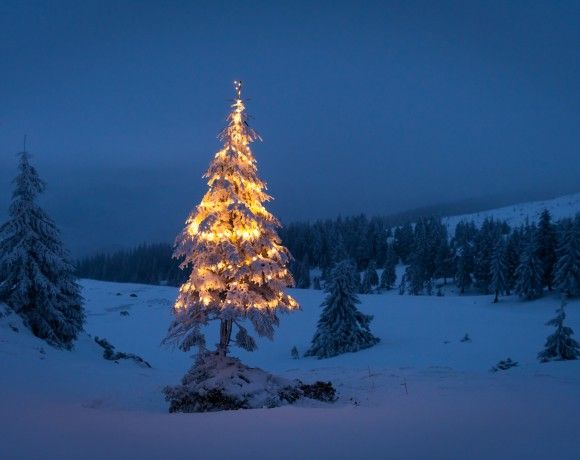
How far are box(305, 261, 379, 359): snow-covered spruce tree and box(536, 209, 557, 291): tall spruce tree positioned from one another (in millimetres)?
28984

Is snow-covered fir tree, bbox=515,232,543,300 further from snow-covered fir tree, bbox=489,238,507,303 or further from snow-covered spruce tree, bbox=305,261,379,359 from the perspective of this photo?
snow-covered spruce tree, bbox=305,261,379,359

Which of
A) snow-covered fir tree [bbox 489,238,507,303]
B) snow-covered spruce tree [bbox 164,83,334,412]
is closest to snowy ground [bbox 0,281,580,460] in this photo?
snow-covered spruce tree [bbox 164,83,334,412]

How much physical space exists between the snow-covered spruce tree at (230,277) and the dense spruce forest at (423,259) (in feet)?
147

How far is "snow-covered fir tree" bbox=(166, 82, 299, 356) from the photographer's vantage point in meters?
11.0

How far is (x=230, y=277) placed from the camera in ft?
36.2

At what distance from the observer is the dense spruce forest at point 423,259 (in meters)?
50.1

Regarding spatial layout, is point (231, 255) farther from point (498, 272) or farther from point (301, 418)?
point (498, 272)

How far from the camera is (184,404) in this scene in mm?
10547

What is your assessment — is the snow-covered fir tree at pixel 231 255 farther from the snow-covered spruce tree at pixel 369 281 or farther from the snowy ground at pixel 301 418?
the snow-covered spruce tree at pixel 369 281

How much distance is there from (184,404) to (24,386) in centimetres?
390

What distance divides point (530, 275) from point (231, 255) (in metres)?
49.7

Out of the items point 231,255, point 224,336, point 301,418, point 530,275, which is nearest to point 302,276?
point 530,275

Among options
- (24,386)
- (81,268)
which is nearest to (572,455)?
(24,386)

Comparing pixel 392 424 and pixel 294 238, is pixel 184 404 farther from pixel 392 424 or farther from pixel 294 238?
pixel 294 238
